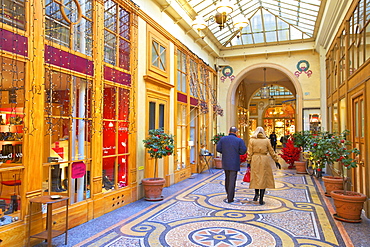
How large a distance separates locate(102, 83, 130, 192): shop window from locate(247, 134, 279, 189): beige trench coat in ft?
8.24

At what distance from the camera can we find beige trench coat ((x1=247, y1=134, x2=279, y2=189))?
551 cm

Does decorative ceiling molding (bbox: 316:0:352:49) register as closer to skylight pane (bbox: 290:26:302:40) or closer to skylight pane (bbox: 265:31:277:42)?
skylight pane (bbox: 290:26:302:40)

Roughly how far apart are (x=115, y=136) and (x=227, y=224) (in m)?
2.56

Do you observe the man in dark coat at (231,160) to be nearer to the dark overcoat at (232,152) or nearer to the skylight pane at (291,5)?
the dark overcoat at (232,152)

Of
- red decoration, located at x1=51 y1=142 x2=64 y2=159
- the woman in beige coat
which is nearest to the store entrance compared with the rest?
the woman in beige coat

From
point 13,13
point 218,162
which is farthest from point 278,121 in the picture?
point 13,13

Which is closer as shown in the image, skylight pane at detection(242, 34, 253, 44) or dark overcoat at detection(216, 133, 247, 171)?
dark overcoat at detection(216, 133, 247, 171)

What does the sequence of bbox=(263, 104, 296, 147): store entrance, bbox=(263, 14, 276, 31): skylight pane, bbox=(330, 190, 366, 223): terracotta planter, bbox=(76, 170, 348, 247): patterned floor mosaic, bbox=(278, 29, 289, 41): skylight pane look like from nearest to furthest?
bbox=(76, 170, 348, 247): patterned floor mosaic < bbox=(330, 190, 366, 223): terracotta planter < bbox=(263, 14, 276, 31): skylight pane < bbox=(278, 29, 289, 41): skylight pane < bbox=(263, 104, 296, 147): store entrance

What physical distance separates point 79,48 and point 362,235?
194 inches

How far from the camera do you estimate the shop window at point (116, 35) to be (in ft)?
17.2

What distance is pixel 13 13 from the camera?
3459 millimetres

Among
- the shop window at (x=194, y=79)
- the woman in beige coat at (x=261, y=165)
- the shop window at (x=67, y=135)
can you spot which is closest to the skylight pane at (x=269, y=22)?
the shop window at (x=194, y=79)

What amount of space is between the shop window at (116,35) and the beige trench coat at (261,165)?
3072 millimetres

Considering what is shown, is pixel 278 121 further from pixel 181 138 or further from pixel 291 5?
pixel 181 138
